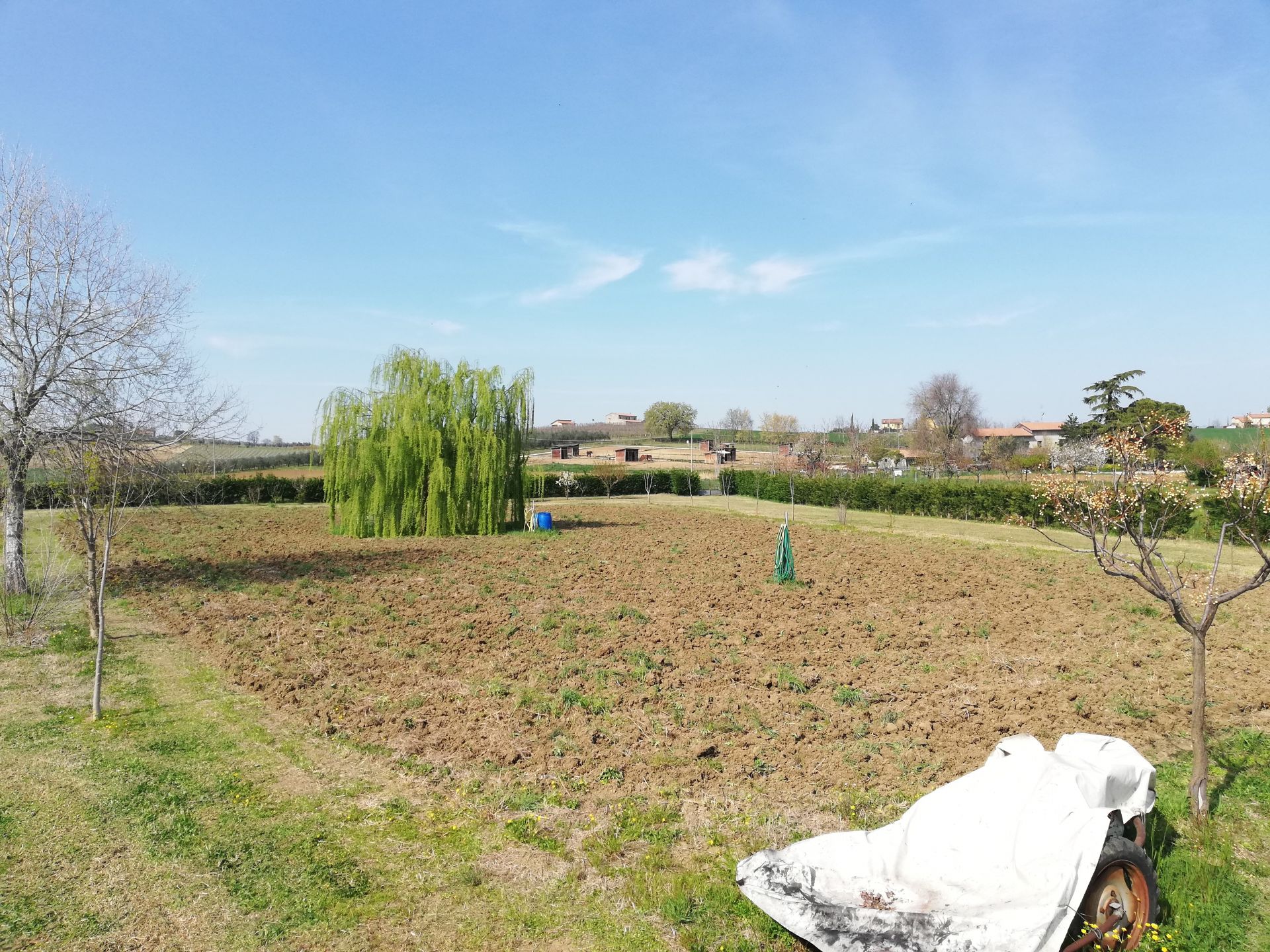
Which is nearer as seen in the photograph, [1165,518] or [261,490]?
[1165,518]

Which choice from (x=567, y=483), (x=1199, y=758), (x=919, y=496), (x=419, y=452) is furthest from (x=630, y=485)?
(x=1199, y=758)

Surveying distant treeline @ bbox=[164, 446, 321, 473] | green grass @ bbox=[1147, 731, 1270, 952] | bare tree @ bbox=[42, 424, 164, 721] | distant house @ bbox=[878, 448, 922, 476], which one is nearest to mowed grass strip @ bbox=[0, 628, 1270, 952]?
green grass @ bbox=[1147, 731, 1270, 952]

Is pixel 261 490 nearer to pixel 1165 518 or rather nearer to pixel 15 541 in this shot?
pixel 15 541

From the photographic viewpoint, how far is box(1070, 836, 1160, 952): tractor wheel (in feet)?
11.2

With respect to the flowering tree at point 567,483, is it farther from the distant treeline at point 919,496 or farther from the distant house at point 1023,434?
the distant house at point 1023,434

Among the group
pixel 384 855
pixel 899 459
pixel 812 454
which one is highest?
pixel 812 454

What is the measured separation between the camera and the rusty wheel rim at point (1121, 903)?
11.3 feet

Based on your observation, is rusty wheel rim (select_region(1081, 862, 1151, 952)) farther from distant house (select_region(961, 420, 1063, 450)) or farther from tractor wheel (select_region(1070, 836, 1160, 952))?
distant house (select_region(961, 420, 1063, 450))

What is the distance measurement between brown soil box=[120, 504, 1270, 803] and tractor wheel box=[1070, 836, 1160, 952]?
1890 mm

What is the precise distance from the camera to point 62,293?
1198 centimetres

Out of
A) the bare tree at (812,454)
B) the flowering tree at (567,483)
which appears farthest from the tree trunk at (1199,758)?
the bare tree at (812,454)

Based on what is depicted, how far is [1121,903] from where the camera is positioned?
353 cm

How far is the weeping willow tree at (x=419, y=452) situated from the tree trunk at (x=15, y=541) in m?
8.92

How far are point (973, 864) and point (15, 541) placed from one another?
14.6 m
